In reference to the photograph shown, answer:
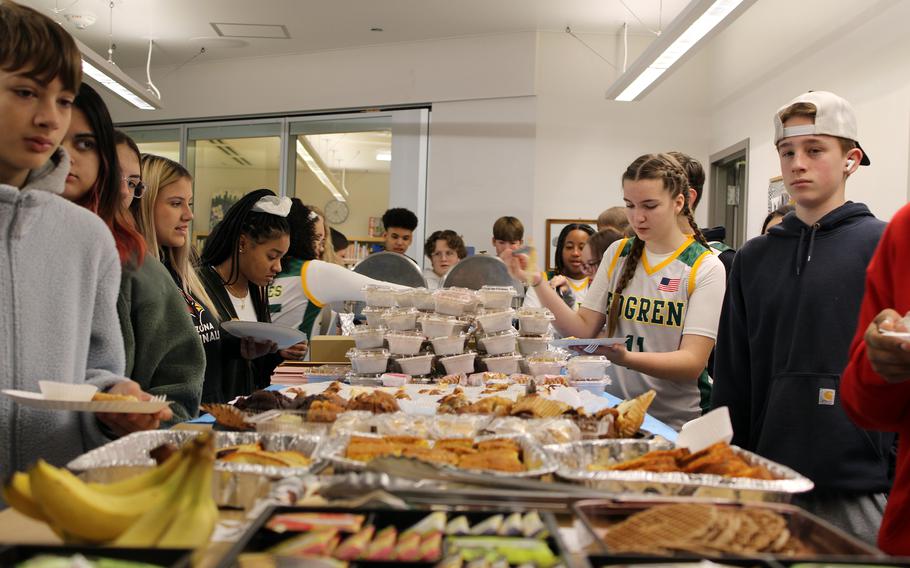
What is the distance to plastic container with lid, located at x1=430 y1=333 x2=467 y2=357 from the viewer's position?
2801 millimetres

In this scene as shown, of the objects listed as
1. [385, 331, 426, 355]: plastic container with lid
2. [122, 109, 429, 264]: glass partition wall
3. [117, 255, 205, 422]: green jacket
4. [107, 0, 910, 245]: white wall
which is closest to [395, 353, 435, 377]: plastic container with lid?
[385, 331, 426, 355]: plastic container with lid

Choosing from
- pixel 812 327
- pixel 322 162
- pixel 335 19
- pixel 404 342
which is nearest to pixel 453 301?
pixel 404 342

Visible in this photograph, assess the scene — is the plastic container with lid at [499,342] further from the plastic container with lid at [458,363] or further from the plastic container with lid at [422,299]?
the plastic container with lid at [422,299]

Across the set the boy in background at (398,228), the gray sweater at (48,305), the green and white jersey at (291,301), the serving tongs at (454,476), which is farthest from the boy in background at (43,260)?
the boy in background at (398,228)

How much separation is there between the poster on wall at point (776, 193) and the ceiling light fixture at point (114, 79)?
18.7 feet

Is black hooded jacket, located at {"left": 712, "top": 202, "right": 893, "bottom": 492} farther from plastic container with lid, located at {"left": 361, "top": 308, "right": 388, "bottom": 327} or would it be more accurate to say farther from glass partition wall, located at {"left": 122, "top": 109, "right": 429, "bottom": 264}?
glass partition wall, located at {"left": 122, "top": 109, "right": 429, "bottom": 264}

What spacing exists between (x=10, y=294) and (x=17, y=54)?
17.6 inches

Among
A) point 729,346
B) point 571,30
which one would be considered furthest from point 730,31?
point 729,346

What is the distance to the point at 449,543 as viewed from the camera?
896 millimetres

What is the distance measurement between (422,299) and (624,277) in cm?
80

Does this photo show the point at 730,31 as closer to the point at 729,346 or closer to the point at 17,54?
the point at 729,346

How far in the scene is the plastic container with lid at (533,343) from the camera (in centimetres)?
296

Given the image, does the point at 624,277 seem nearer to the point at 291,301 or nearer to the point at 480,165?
the point at 291,301

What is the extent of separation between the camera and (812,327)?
6.64 feet
